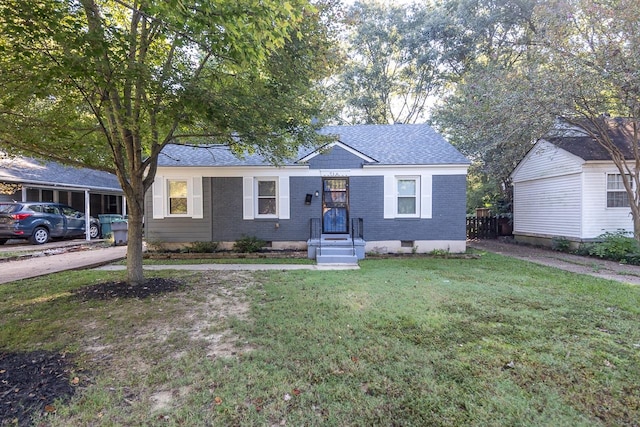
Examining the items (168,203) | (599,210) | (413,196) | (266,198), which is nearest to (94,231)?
(168,203)

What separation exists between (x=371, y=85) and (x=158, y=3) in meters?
21.3

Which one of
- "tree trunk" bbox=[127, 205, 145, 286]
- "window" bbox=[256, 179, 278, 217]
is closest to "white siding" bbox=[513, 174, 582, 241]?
"window" bbox=[256, 179, 278, 217]

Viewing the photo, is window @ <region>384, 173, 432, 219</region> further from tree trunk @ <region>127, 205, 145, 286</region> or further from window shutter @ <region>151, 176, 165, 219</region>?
window shutter @ <region>151, 176, 165, 219</region>

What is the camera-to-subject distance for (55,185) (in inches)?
535

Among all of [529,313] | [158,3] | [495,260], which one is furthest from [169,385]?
[495,260]

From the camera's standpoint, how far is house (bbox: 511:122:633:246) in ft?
35.9

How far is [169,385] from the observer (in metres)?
2.82

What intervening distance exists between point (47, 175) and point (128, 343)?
14730mm

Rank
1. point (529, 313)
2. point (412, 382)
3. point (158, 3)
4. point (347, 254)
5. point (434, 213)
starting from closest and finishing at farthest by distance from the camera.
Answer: point (412, 382), point (158, 3), point (529, 313), point (347, 254), point (434, 213)

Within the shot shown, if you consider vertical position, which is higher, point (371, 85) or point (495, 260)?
point (371, 85)

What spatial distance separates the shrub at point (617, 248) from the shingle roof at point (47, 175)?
60.3 feet

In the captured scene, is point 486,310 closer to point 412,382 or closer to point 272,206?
point 412,382

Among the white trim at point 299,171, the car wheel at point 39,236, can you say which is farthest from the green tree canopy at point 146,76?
the car wheel at point 39,236

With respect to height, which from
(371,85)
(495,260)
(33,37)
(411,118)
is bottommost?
(495,260)
